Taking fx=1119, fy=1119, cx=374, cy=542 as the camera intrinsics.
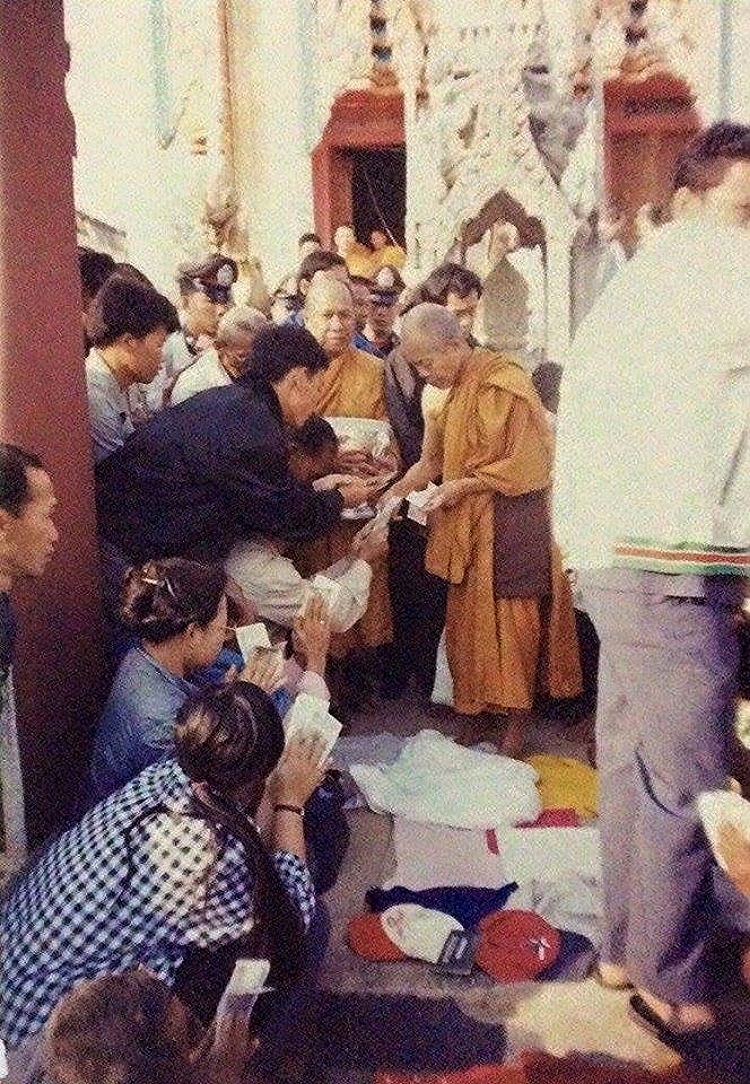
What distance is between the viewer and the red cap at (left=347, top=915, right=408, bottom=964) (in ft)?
8.50

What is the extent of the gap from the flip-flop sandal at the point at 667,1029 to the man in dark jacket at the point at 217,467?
1.64 metres

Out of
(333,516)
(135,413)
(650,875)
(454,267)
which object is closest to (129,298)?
(135,413)

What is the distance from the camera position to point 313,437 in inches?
143

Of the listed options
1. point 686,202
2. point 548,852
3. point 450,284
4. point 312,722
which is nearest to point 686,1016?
point 548,852

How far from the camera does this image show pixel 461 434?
12.1 feet

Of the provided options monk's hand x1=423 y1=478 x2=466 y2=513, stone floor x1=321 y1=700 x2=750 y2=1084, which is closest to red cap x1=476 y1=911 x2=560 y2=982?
stone floor x1=321 y1=700 x2=750 y2=1084

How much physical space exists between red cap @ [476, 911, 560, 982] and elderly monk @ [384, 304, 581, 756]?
1.08 metres

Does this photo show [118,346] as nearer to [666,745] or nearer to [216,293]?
[216,293]

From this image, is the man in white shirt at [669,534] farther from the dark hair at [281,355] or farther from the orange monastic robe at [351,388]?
the orange monastic robe at [351,388]

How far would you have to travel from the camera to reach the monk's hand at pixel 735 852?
205 centimetres

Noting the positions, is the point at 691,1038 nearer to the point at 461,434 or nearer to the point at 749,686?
the point at 749,686

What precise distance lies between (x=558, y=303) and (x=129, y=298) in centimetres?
692

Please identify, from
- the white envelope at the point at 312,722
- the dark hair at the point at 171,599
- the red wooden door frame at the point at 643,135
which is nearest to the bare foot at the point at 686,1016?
the white envelope at the point at 312,722

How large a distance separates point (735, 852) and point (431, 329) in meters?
2.00
